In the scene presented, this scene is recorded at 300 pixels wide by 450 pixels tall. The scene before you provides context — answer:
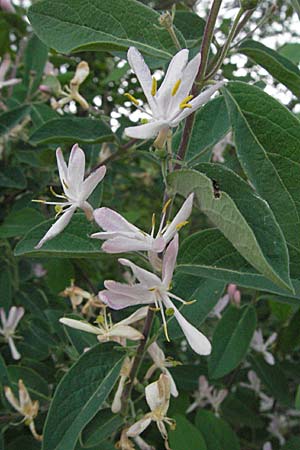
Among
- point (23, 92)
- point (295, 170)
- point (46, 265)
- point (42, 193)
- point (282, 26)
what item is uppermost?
point (295, 170)

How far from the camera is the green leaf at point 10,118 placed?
1.25 meters

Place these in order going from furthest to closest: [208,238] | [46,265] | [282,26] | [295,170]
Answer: [282,26] < [46,265] < [208,238] < [295,170]

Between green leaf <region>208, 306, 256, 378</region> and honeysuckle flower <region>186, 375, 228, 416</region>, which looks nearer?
green leaf <region>208, 306, 256, 378</region>

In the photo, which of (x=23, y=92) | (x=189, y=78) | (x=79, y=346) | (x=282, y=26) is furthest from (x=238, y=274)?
(x=282, y=26)

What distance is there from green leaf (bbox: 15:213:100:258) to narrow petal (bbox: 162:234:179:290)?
9 cm

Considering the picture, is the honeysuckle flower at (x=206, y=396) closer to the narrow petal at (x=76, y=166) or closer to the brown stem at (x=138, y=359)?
the brown stem at (x=138, y=359)

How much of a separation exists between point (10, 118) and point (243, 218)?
0.84m

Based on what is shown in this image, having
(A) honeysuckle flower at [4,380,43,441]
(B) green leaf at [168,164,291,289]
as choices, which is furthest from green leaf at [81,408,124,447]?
(B) green leaf at [168,164,291,289]

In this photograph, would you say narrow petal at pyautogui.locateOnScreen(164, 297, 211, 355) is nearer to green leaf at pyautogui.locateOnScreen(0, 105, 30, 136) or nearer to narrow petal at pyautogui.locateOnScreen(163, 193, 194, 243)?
narrow petal at pyautogui.locateOnScreen(163, 193, 194, 243)

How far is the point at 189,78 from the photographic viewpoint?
607 millimetres

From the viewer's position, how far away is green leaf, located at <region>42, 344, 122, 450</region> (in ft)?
2.48

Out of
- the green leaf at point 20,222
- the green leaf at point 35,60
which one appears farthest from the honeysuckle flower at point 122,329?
the green leaf at point 35,60

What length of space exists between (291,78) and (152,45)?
0.16 meters

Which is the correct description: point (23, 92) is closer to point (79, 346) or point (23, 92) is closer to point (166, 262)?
point (79, 346)
